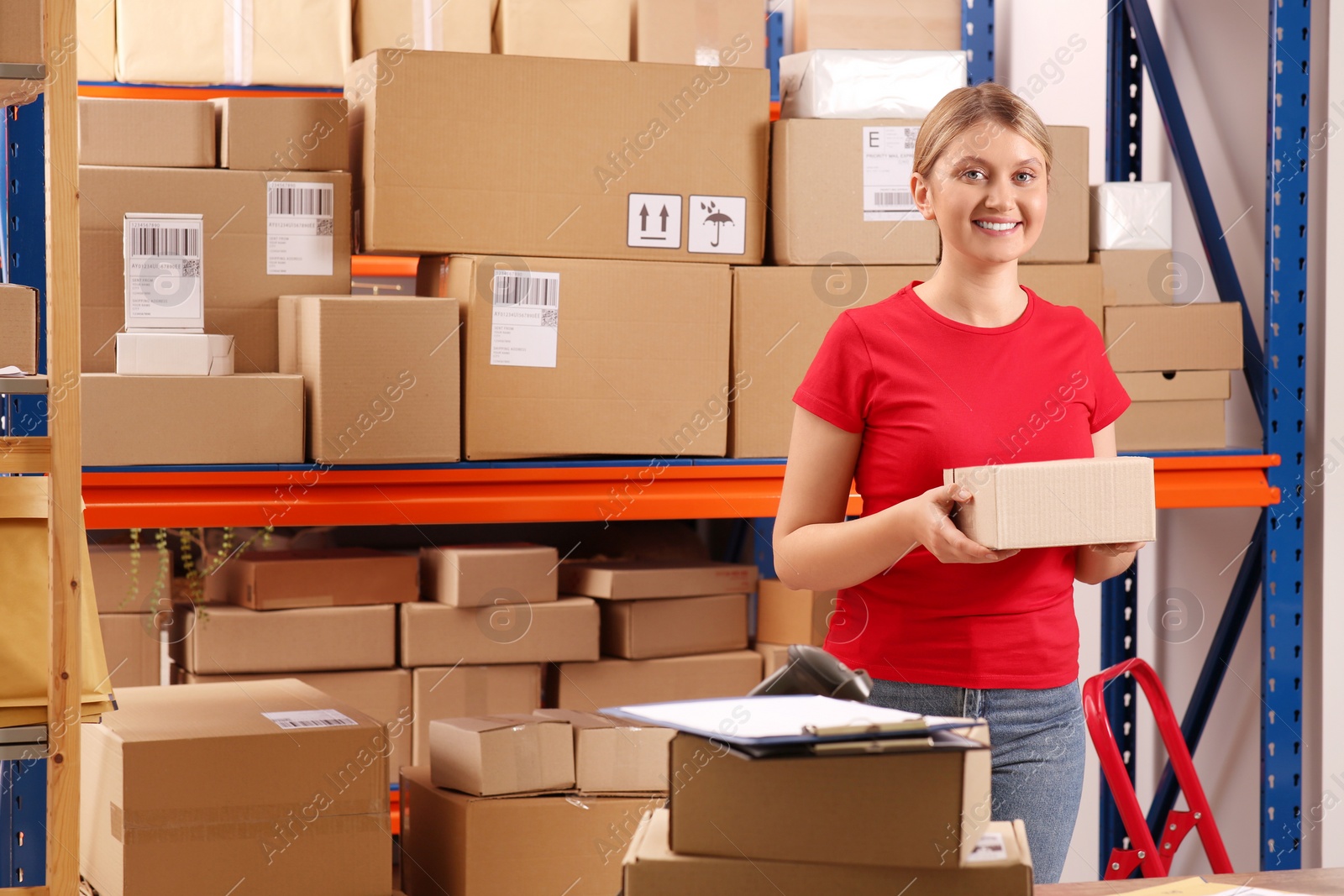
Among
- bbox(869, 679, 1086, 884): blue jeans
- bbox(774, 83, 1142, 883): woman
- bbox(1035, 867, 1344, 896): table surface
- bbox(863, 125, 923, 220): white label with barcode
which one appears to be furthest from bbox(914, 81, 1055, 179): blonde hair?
bbox(863, 125, 923, 220): white label with barcode

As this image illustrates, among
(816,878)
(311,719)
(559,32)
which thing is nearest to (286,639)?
(311,719)

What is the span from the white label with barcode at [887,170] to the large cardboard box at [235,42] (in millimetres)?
1044

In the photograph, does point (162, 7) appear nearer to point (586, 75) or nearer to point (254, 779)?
point (586, 75)

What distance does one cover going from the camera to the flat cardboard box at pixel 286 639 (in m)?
2.48

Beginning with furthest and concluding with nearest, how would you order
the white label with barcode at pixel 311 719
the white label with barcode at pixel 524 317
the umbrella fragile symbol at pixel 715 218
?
the umbrella fragile symbol at pixel 715 218
the white label with barcode at pixel 524 317
the white label with barcode at pixel 311 719

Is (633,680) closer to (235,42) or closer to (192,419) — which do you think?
(192,419)

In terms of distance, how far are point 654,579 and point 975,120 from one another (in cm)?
139

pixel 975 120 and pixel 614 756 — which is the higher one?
pixel 975 120

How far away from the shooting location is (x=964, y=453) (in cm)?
146

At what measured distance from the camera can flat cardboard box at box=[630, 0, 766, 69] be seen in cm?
253

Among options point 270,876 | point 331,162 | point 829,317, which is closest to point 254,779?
point 270,876

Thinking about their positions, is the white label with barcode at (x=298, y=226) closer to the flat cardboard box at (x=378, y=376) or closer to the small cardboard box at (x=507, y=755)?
the flat cardboard box at (x=378, y=376)

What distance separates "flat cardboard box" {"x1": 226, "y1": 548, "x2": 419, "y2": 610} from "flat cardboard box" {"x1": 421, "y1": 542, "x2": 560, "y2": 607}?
59 mm

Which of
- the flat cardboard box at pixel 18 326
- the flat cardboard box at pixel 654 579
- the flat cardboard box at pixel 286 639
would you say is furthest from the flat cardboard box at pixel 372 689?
the flat cardboard box at pixel 18 326
